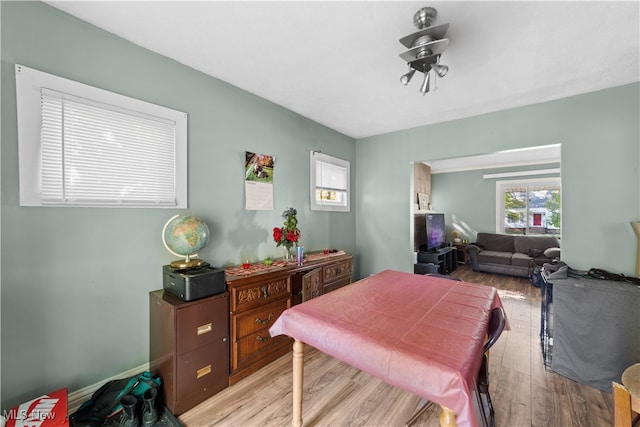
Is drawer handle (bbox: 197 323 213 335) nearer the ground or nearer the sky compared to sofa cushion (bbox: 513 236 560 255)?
nearer the ground

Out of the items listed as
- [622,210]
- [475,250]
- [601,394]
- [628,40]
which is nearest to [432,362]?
[601,394]

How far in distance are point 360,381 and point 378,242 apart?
2.42 meters

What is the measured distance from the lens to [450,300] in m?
1.70

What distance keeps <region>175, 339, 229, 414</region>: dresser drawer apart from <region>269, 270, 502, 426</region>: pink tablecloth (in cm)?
72

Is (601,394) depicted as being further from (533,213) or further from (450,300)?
(533,213)

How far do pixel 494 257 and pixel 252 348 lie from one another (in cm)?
567

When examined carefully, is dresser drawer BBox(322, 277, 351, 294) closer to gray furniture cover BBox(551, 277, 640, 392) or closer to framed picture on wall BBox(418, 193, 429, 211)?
gray furniture cover BBox(551, 277, 640, 392)

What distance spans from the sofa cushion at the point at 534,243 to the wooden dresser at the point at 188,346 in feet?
21.4

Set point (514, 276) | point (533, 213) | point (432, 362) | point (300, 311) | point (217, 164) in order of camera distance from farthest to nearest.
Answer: point (533, 213)
point (514, 276)
point (217, 164)
point (300, 311)
point (432, 362)

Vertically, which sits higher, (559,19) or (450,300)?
(559,19)

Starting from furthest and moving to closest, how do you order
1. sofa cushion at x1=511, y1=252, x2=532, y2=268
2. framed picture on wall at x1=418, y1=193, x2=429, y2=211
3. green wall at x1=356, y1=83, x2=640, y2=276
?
framed picture on wall at x1=418, y1=193, x2=429, y2=211
sofa cushion at x1=511, y1=252, x2=532, y2=268
green wall at x1=356, y1=83, x2=640, y2=276

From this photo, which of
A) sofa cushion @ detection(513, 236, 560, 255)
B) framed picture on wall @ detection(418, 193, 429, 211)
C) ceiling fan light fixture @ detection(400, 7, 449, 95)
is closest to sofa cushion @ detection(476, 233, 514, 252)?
sofa cushion @ detection(513, 236, 560, 255)

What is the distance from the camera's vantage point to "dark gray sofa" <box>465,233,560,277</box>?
5.10 metres

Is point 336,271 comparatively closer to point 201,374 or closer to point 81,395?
point 201,374
